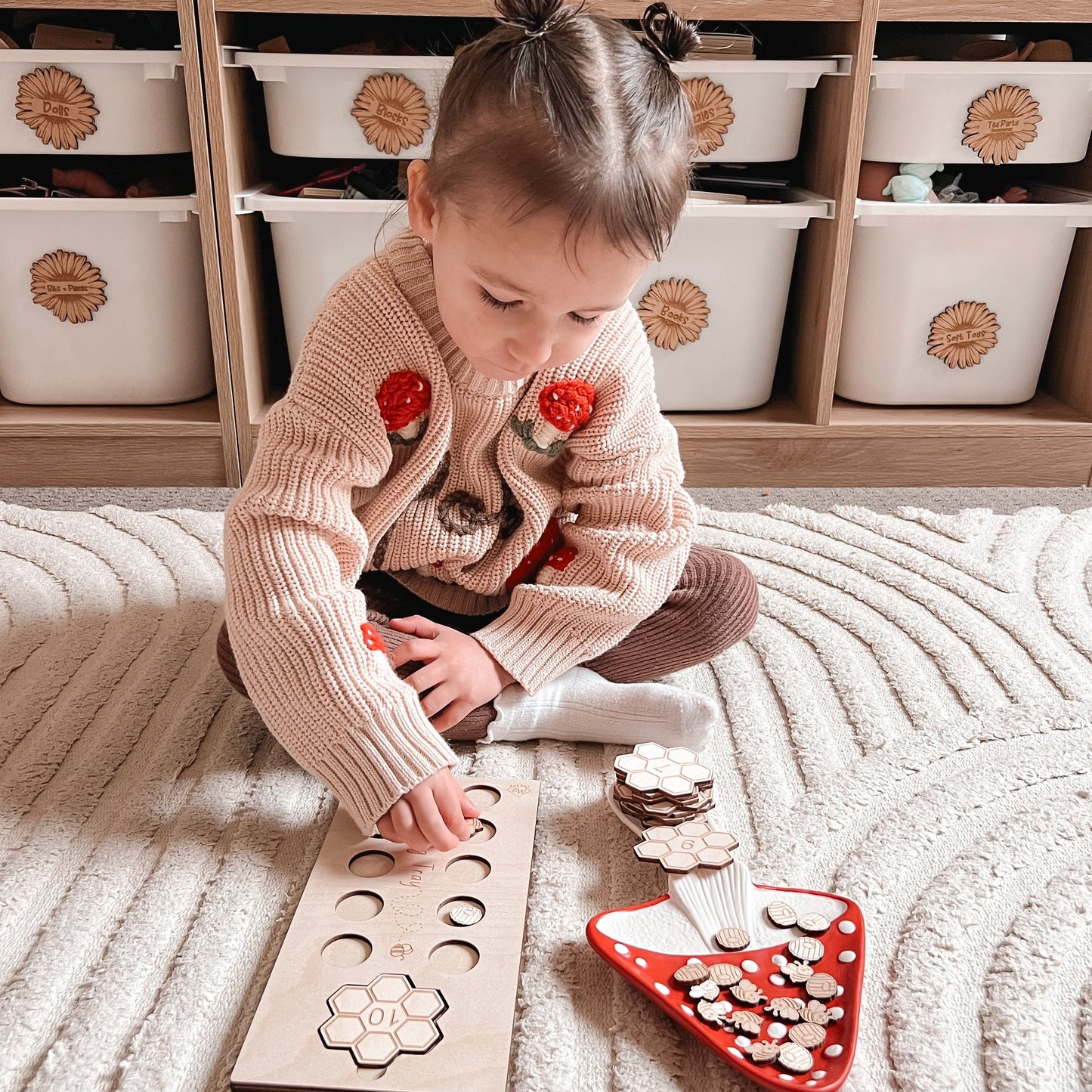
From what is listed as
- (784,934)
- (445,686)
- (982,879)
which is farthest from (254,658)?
(982,879)

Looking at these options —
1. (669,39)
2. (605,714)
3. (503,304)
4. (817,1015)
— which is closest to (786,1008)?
(817,1015)

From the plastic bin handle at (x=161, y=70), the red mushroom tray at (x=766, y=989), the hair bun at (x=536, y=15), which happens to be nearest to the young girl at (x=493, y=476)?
the hair bun at (x=536, y=15)

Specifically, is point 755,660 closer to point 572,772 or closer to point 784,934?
point 572,772

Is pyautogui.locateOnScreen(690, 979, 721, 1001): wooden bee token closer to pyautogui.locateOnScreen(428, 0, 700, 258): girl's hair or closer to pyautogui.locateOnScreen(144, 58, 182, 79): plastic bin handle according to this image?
pyautogui.locateOnScreen(428, 0, 700, 258): girl's hair

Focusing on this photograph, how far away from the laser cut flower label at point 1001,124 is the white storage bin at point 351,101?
61 cm

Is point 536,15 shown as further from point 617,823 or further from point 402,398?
point 617,823

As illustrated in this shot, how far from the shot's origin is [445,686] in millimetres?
791

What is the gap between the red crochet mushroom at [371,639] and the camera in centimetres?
73

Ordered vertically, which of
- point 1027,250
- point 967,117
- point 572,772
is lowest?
point 572,772

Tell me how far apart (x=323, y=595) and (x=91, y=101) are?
81cm

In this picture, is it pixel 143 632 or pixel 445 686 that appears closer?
pixel 445 686

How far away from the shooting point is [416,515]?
0.83 meters

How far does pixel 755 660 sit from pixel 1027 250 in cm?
72

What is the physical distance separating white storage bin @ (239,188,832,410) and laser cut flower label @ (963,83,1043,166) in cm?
18
